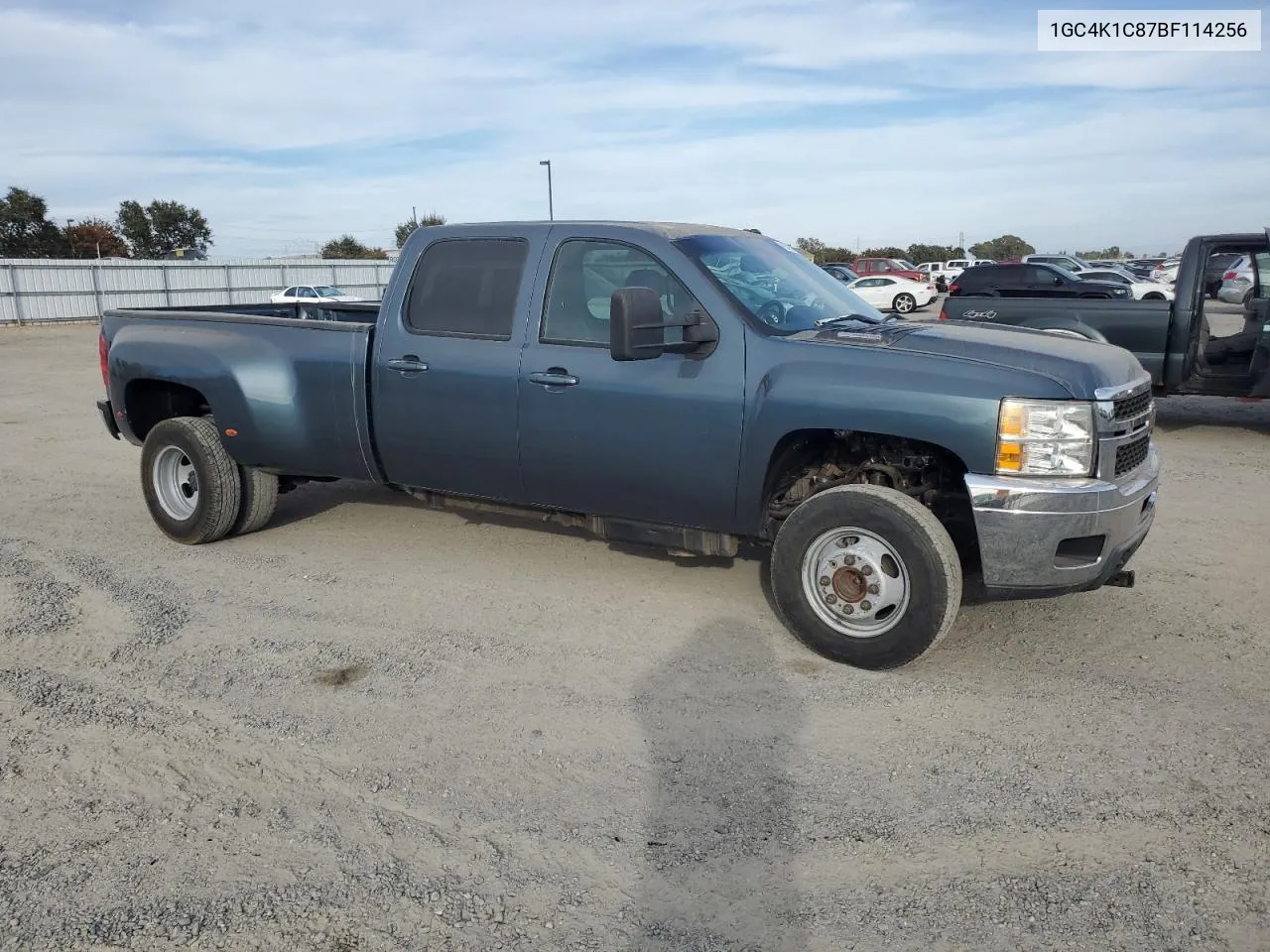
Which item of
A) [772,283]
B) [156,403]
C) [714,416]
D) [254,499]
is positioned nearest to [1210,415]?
[772,283]

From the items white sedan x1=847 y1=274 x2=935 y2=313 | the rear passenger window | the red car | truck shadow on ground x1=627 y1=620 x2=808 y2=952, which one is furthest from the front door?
the red car

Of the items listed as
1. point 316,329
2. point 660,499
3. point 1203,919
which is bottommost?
point 1203,919

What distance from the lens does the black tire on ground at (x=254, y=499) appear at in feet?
21.4

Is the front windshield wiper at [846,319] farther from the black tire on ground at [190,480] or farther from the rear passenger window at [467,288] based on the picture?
the black tire on ground at [190,480]

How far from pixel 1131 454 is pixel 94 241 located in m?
66.1

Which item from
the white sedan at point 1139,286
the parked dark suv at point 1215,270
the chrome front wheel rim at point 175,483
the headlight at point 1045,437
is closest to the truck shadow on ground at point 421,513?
the chrome front wheel rim at point 175,483

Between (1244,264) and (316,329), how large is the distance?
10313 mm

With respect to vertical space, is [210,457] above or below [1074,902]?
above

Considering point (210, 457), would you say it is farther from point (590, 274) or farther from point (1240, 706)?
point (1240, 706)

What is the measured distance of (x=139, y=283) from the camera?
3778 cm

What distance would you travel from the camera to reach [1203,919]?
2.82 m

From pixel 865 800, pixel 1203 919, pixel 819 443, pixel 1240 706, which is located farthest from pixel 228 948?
pixel 1240 706

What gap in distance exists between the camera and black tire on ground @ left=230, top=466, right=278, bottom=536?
6.54 meters

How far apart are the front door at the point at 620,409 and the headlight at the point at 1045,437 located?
1153 mm
